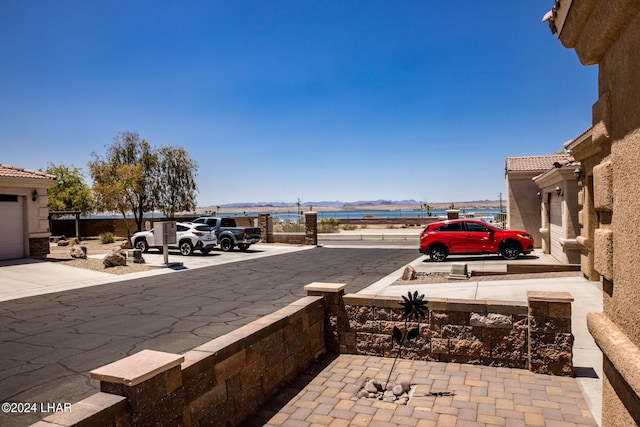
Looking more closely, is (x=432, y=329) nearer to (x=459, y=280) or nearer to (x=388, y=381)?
(x=388, y=381)

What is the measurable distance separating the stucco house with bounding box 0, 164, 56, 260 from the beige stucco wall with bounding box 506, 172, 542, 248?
72.7ft

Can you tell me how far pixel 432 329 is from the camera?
671cm

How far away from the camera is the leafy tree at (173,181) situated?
3703cm

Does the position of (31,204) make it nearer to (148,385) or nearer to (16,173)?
(16,173)

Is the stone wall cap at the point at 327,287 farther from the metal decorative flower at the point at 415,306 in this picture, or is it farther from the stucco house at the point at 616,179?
the stucco house at the point at 616,179

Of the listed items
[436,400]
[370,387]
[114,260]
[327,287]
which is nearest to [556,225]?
[327,287]

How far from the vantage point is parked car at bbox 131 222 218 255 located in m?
23.4

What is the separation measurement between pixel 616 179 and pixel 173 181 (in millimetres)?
37558

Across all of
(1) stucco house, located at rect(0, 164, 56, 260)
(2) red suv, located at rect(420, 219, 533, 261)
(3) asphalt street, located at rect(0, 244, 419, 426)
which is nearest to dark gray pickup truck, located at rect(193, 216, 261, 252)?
(3) asphalt street, located at rect(0, 244, 419, 426)

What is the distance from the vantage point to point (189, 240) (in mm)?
23469

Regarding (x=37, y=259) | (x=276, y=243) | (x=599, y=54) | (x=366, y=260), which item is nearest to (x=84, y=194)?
(x=276, y=243)

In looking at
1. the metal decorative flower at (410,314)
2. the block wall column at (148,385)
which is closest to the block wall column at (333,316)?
the metal decorative flower at (410,314)

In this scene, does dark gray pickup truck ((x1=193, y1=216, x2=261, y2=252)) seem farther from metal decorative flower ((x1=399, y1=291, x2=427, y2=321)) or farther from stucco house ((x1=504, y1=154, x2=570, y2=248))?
metal decorative flower ((x1=399, y1=291, x2=427, y2=321))

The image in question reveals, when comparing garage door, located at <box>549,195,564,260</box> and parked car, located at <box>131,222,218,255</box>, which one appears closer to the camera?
garage door, located at <box>549,195,564,260</box>
